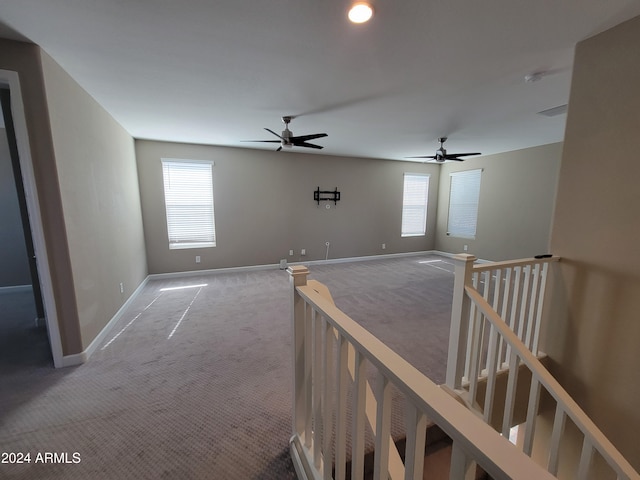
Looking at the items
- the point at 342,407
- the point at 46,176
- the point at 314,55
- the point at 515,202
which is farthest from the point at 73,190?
the point at 515,202

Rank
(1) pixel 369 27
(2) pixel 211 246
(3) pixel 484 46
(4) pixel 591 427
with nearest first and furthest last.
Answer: (4) pixel 591 427
(1) pixel 369 27
(3) pixel 484 46
(2) pixel 211 246

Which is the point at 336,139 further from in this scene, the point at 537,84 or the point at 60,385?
the point at 60,385

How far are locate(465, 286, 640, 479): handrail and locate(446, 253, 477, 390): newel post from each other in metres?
0.08

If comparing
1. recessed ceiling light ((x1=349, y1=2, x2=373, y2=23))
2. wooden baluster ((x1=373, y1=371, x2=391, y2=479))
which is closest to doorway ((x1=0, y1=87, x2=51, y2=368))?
recessed ceiling light ((x1=349, y1=2, x2=373, y2=23))

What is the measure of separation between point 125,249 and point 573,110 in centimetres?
491

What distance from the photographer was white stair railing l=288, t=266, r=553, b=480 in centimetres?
48

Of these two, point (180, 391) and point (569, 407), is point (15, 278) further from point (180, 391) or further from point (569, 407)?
point (569, 407)

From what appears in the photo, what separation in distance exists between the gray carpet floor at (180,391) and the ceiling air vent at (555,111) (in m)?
2.61

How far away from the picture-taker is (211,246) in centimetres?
505

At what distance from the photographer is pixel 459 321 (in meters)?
1.87

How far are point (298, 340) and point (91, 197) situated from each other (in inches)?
104

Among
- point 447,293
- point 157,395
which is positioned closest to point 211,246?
point 157,395

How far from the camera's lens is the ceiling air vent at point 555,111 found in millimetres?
2967

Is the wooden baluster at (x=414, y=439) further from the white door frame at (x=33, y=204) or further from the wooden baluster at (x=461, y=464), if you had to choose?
the white door frame at (x=33, y=204)
